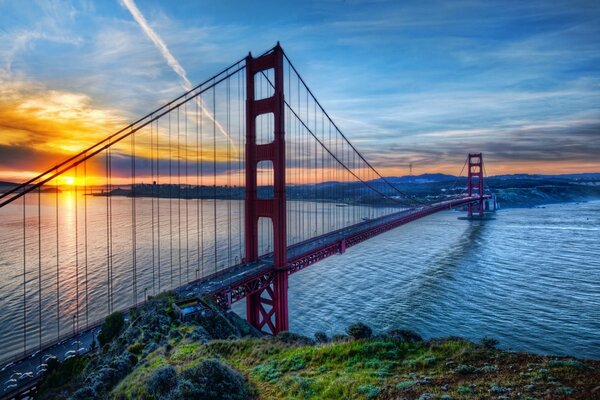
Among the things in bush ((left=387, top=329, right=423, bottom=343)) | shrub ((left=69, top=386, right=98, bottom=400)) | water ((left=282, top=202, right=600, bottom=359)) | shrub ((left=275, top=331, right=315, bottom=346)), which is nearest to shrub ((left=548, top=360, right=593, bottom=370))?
bush ((left=387, top=329, right=423, bottom=343))

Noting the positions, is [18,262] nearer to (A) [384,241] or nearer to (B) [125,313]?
(B) [125,313]

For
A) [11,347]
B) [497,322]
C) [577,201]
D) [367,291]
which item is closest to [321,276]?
[367,291]

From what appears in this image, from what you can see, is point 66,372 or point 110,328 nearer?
point 66,372

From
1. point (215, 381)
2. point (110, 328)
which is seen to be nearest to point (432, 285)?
point (110, 328)

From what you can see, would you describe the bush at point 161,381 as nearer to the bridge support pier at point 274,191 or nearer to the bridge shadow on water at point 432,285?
the bridge support pier at point 274,191

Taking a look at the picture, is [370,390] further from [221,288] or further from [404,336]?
[221,288]

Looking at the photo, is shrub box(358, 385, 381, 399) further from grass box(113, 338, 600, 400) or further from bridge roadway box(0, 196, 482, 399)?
bridge roadway box(0, 196, 482, 399)

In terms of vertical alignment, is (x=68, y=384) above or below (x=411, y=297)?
above
